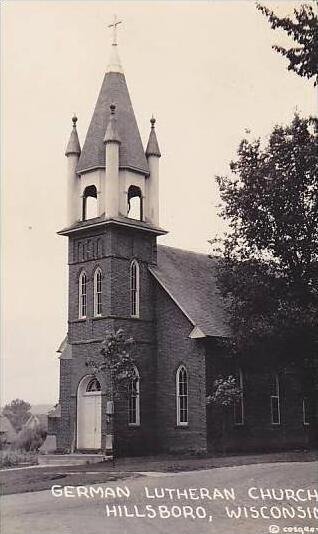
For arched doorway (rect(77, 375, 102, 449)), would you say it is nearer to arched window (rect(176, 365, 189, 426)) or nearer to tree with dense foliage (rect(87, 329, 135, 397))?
tree with dense foliage (rect(87, 329, 135, 397))

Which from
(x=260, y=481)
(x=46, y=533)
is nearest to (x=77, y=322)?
(x=260, y=481)

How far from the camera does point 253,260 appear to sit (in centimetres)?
3123

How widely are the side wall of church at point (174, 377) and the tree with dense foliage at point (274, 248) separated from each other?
1.96m

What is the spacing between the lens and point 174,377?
32.5 m

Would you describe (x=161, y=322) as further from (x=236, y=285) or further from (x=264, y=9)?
(x=264, y=9)

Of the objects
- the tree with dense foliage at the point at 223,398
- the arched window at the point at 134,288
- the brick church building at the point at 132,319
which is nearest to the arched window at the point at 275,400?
the brick church building at the point at 132,319

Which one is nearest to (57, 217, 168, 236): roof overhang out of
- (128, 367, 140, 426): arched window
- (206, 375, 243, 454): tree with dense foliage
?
(128, 367, 140, 426): arched window

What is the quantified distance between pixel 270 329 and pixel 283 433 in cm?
825

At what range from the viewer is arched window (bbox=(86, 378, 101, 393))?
32591 mm

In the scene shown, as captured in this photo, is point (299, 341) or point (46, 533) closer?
point (46, 533)

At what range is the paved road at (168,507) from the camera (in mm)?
13930

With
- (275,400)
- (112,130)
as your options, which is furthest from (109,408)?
(112,130)

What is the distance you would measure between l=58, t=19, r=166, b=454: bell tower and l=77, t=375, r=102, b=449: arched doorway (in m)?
0.04

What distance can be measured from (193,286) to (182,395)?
5.44 metres
